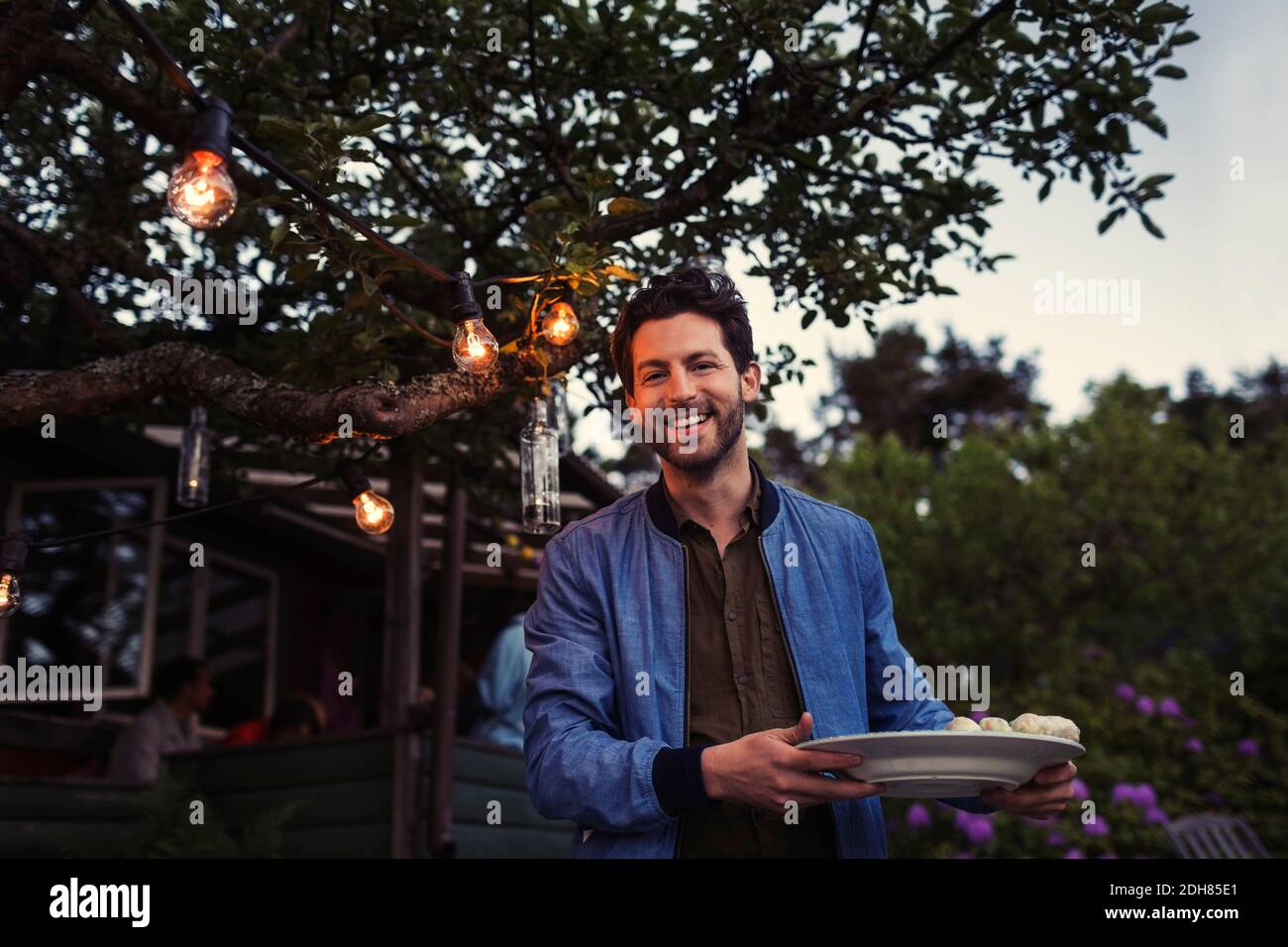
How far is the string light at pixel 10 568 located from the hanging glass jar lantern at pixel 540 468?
1.60 meters

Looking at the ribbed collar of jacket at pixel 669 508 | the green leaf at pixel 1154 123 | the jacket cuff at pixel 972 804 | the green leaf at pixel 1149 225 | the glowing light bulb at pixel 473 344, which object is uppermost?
the green leaf at pixel 1154 123

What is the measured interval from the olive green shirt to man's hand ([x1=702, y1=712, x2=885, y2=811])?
181mm

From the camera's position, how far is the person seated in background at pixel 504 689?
23.2ft

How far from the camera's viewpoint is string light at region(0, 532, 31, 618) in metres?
3.13

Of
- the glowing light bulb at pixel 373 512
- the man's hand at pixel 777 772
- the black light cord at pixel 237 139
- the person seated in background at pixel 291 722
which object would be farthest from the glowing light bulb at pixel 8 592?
the person seated in background at pixel 291 722

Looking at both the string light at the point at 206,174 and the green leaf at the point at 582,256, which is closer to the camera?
the string light at the point at 206,174

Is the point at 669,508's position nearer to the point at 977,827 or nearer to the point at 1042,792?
the point at 1042,792

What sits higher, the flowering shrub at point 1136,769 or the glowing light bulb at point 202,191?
the glowing light bulb at point 202,191

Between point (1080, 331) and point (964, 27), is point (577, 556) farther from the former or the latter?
point (1080, 331)

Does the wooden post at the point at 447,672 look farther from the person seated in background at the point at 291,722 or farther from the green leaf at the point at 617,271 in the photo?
the green leaf at the point at 617,271

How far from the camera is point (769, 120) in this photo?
4125 mm

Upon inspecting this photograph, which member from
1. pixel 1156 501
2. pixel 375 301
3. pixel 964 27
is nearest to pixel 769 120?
pixel 964 27

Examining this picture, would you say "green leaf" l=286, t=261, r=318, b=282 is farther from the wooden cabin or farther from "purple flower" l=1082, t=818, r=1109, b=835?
"purple flower" l=1082, t=818, r=1109, b=835
